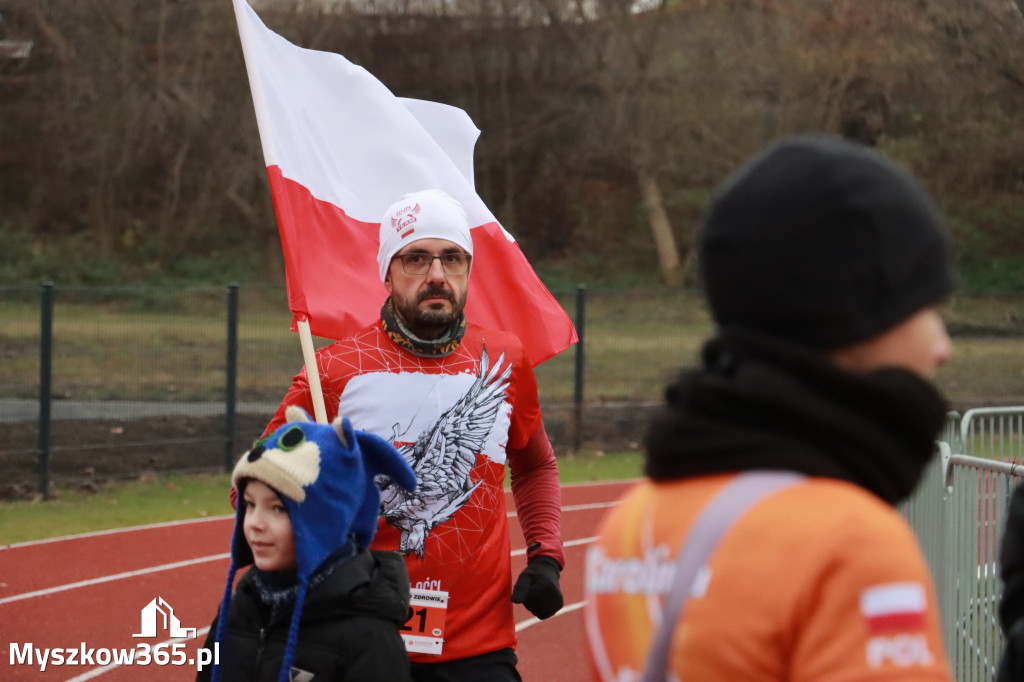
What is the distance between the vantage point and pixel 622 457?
16359mm

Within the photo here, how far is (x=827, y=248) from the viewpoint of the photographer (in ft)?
4.14

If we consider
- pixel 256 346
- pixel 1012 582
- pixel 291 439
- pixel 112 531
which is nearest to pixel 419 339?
pixel 291 439

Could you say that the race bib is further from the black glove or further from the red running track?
the red running track

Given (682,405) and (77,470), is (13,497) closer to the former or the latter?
(77,470)

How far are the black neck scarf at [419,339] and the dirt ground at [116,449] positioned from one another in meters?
9.94

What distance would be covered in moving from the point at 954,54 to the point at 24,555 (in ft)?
83.6

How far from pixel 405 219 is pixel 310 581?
1215 mm

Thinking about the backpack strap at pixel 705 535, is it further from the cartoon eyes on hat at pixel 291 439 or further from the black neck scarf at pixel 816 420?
the cartoon eyes on hat at pixel 291 439

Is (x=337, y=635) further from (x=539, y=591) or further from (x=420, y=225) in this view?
(x=420, y=225)

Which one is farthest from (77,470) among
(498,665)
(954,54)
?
(954,54)

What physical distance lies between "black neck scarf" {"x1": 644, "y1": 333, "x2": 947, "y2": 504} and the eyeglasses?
8.10 ft

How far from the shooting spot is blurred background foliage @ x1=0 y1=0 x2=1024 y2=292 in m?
32.2

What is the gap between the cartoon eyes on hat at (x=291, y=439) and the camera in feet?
10.4

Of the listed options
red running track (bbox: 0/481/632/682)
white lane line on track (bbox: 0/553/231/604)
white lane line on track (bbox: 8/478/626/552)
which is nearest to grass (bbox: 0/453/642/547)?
white lane line on track (bbox: 8/478/626/552)
